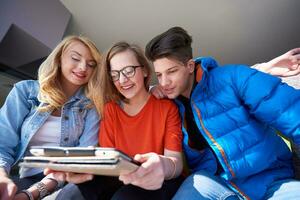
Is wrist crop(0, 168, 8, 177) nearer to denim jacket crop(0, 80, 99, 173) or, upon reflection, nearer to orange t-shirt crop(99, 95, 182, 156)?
denim jacket crop(0, 80, 99, 173)

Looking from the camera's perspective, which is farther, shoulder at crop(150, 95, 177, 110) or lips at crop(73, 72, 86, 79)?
lips at crop(73, 72, 86, 79)

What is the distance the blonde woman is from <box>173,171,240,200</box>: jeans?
0.43 metres

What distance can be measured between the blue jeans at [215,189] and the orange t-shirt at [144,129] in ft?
0.56

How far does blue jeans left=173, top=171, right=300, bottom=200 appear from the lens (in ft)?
2.60

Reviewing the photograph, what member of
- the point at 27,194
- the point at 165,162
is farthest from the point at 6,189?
the point at 165,162

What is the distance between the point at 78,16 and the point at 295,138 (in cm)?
172

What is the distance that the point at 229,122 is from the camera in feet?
3.17

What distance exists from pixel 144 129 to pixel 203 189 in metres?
0.34

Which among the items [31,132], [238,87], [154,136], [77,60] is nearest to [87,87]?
[77,60]

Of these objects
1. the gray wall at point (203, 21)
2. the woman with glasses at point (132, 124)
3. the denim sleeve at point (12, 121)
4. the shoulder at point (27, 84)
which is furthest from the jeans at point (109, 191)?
the gray wall at point (203, 21)

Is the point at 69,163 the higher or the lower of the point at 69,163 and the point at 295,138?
the higher

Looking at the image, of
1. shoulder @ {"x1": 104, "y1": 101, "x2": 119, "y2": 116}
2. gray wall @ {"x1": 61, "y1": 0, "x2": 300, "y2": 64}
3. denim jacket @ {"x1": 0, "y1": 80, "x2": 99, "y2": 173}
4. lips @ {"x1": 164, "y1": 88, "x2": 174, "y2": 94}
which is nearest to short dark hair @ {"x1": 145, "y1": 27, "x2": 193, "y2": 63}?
lips @ {"x1": 164, "y1": 88, "x2": 174, "y2": 94}

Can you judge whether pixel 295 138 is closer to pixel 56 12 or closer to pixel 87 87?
pixel 87 87

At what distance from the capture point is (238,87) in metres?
0.99
